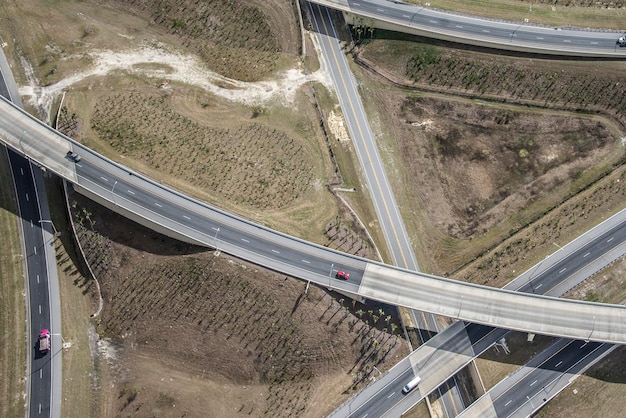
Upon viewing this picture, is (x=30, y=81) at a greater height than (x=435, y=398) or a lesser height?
greater

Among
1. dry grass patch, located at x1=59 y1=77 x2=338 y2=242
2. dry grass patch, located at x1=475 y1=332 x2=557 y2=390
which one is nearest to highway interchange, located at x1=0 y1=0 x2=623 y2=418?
dry grass patch, located at x1=59 y1=77 x2=338 y2=242

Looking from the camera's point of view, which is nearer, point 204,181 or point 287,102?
point 204,181

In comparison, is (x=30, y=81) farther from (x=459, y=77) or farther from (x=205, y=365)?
(x=459, y=77)

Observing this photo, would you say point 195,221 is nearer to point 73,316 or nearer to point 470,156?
point 73,316

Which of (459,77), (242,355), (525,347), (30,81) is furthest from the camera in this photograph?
(459,77)

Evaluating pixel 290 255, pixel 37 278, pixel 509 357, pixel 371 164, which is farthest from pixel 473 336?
pixel 37 278

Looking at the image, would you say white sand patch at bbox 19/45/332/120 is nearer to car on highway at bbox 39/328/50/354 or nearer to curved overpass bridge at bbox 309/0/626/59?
curved overpass bridge at bbox 309/0/626/59

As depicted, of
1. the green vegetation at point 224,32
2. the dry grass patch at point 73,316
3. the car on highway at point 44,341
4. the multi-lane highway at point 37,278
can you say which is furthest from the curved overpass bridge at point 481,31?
the car on highway at point 44,341

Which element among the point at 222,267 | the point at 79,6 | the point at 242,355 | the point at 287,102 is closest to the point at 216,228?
the point at 222,267
